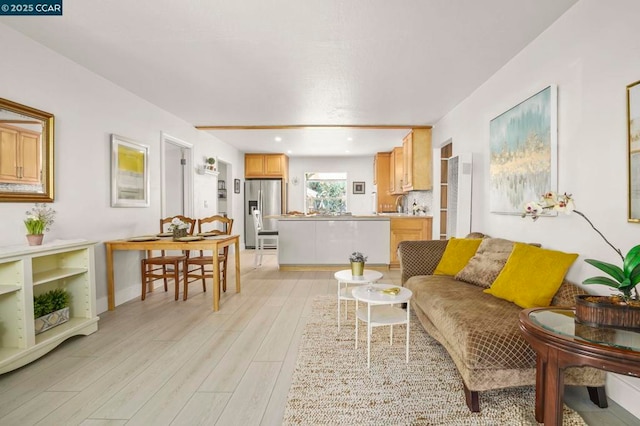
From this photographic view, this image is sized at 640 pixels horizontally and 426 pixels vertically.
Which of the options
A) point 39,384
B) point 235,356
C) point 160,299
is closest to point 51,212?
point 39,384

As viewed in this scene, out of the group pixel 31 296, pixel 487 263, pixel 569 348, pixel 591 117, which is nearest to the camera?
pixel 569 348

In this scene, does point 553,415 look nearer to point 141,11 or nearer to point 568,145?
point 568,145

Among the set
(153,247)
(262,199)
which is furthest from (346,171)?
(153,247)

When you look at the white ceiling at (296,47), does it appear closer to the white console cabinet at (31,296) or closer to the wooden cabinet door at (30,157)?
the wooden cabinet door at (30,157)

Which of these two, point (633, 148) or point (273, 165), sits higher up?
point (273, 165)

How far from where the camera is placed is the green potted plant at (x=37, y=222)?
2374 mm

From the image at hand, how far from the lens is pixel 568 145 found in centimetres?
219

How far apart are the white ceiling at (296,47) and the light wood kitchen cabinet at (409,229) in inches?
69.5

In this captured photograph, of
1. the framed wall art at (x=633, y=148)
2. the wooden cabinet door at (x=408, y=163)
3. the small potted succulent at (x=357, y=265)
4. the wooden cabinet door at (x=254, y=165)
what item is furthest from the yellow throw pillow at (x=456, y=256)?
the wooden cabinet door at (x=254, y=165)

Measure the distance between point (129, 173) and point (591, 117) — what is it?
4.26 meters

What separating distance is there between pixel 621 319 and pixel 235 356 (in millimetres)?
2193

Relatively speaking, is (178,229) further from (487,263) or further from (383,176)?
(383,176)

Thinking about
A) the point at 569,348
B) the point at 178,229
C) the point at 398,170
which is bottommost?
the point at 569,348

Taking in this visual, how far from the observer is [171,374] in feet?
6.91
